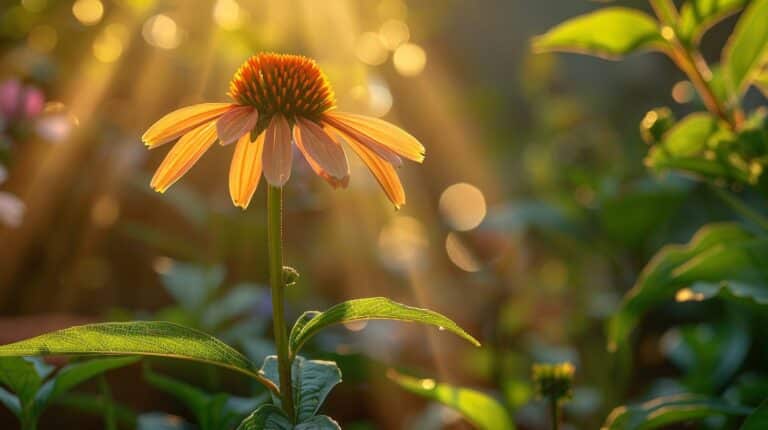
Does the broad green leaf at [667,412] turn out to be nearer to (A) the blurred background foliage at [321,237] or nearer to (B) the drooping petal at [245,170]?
(A) the blurred background foliage at [321,237]

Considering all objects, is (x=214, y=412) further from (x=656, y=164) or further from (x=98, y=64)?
(x=98, y=64)

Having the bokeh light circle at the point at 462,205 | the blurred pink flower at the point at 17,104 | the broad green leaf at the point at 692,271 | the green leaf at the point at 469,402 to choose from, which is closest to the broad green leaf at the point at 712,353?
the broad green leaf at the point at 692,271

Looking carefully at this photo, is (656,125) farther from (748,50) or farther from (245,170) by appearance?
(245,170)

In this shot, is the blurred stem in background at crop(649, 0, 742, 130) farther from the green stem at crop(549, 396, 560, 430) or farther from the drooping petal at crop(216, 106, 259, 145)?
the drooping petal at crop(216, 106, 259, 145)

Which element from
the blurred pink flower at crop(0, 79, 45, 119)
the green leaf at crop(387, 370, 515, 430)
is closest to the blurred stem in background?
the green leaf at crop(387, 370, 515, 430)

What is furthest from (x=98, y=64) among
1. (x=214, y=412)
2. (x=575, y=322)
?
(x=214, y=412)

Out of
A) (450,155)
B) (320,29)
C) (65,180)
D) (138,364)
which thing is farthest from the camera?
(450,155)

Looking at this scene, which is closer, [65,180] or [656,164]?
[656,164]
